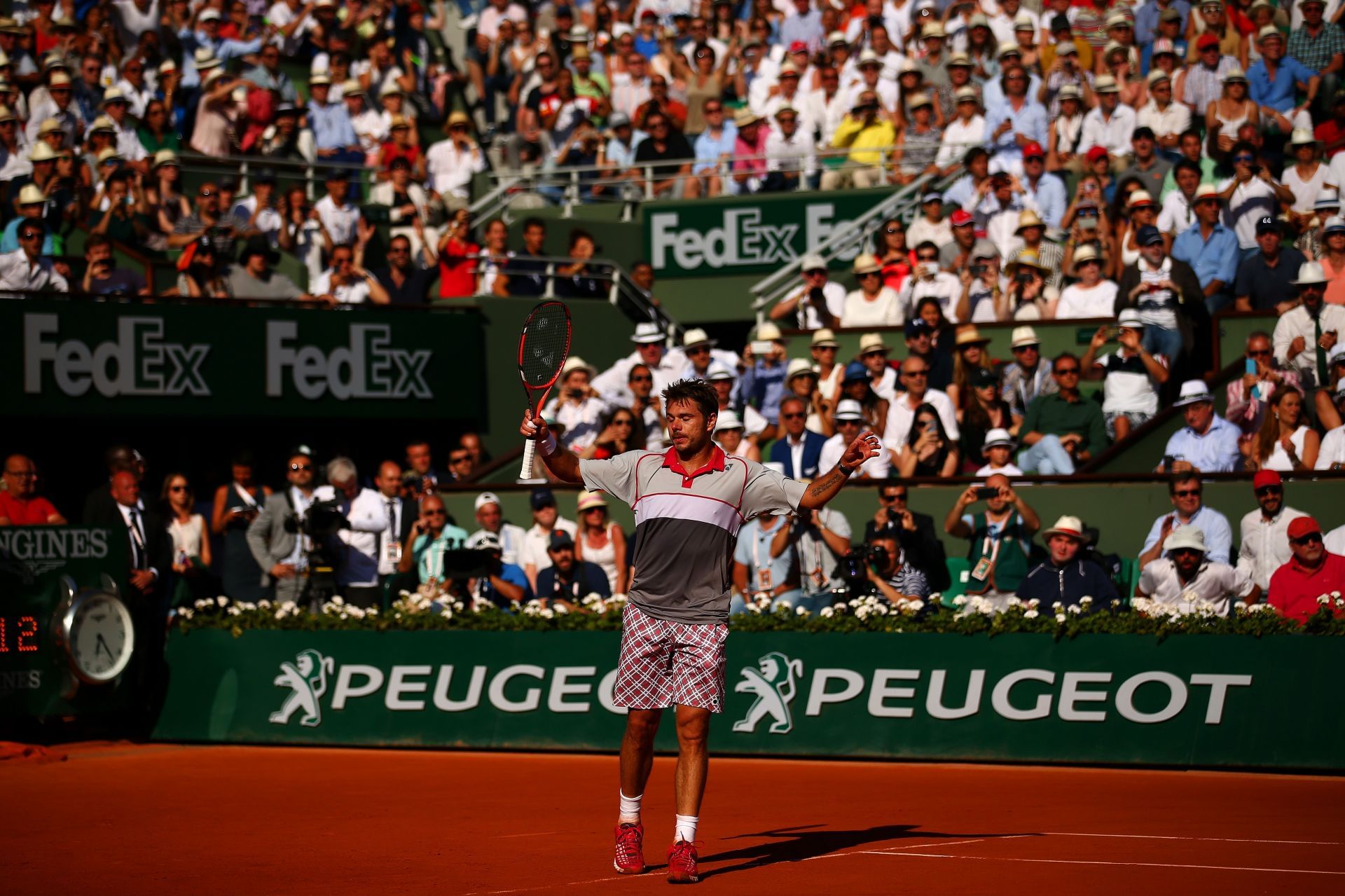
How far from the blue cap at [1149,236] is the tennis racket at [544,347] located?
9536mm

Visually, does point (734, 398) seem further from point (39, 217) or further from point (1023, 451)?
point (39, 217)

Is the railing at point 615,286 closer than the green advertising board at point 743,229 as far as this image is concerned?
Yes

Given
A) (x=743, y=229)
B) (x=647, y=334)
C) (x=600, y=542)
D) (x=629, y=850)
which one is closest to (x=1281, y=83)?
(x=743, y=229)

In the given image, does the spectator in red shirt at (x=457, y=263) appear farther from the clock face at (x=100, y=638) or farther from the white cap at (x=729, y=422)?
the clock face at (x=100, y=638)

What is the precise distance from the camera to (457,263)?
20.7 m

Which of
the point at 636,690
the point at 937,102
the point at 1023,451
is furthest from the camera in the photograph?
the point at 937,102

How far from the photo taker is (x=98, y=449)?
19.1 meters

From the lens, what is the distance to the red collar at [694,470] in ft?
26.7

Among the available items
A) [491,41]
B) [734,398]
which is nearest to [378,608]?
[734,398]

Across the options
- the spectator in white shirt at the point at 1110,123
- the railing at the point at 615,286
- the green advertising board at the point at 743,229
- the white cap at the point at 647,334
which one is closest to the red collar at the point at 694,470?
the white cap at the point at 647,334

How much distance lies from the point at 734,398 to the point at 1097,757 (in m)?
6.89

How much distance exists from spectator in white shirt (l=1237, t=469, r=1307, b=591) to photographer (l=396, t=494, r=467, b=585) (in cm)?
651

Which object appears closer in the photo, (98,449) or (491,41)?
(98,449)

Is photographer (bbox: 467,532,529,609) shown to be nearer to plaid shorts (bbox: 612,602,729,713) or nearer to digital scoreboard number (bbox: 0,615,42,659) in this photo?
digital scoreboard number (bbox: 0,615,42,659)
